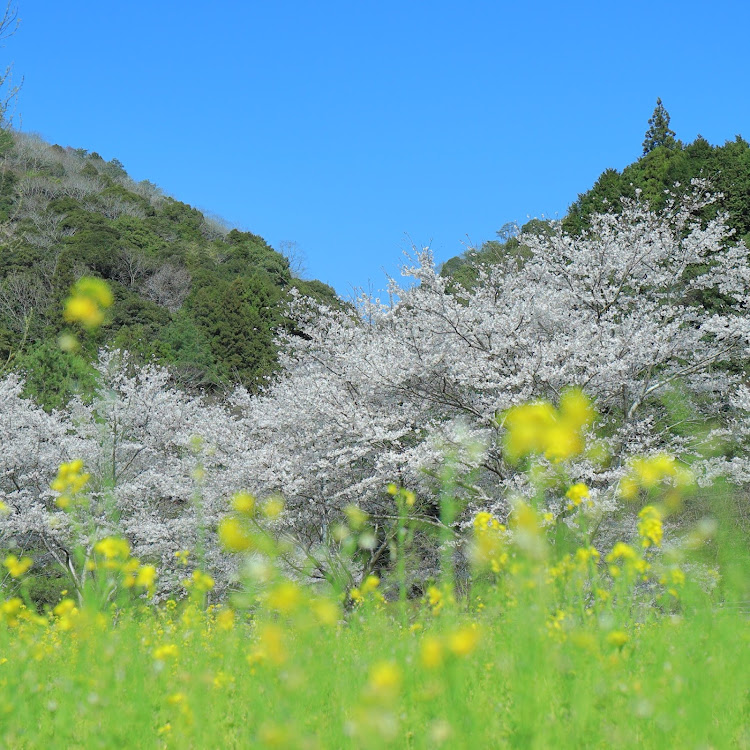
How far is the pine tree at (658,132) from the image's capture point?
25.3 metres

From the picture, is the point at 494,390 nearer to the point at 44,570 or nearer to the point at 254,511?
the point at 254,511

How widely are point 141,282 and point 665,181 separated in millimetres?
22748

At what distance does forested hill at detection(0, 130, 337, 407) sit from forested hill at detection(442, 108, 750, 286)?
8072 mm

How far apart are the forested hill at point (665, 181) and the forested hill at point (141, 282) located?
8.07 m

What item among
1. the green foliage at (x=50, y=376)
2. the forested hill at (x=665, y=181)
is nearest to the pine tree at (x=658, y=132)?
the forested hill at (x=665, y=181)

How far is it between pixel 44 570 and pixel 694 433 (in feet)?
39.6

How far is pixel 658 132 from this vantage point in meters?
25.5

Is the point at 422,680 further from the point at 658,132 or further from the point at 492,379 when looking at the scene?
the point at 658,132

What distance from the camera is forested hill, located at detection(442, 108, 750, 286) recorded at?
18547mm

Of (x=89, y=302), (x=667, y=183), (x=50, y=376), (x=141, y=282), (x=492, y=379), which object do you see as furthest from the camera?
(x=141, y=282)

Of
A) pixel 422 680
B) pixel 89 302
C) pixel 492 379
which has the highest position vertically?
pixel 492 379

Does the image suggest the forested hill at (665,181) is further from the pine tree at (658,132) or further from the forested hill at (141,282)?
the forested hill at (141,282)

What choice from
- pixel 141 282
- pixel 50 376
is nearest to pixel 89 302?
pixel 50 376

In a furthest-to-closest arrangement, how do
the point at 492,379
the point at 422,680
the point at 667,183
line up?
1. the point at 667,183
2. the point at 492,379
3. the point at 422,680
